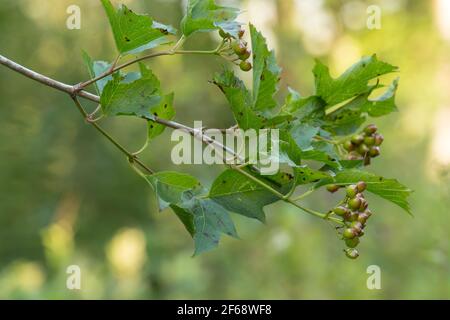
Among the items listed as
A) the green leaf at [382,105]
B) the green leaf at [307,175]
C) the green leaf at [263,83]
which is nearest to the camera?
the green leaf at [307,175]

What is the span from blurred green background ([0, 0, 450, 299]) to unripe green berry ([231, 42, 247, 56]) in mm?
2195

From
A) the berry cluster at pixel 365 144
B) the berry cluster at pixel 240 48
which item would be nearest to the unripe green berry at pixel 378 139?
the berry cluster at pixel 365 144

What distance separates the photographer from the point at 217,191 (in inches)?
41.0

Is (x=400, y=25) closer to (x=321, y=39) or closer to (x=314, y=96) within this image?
(x=321, y=39)

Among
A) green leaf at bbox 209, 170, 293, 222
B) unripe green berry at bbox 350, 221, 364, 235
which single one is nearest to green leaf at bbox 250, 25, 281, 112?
green leaf at bbox 209, 170, 293, 222

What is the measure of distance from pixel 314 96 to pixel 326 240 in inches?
127

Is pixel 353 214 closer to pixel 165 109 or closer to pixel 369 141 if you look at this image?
pixel 369 141

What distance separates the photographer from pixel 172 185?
1.03 metres

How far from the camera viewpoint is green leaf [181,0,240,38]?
3.27 feet

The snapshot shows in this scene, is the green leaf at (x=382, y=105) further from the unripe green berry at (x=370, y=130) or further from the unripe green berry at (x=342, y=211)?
the unripe green berry at (x=342, y=211)

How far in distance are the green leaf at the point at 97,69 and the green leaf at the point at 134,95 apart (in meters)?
0.03

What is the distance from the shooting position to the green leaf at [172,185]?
3.35ft
